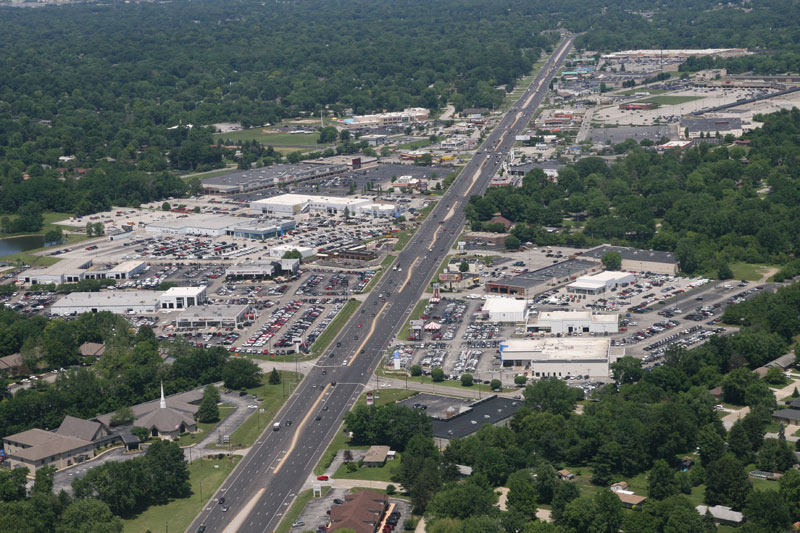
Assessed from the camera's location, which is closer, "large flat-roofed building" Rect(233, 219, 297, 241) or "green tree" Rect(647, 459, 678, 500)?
"green tree" Rect(647, 459, 678, 500)

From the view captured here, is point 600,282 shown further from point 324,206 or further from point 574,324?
point 324,206

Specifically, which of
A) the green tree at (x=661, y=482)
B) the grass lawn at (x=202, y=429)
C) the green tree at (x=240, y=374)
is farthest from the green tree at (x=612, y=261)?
the green tree at (x=661, y=482)

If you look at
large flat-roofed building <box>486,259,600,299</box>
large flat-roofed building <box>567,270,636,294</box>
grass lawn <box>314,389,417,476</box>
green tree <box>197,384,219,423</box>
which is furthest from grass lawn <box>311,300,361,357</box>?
large flat-roofed building <box>567,270,636,294</box>

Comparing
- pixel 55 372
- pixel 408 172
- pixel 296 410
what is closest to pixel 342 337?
pixel 296 410

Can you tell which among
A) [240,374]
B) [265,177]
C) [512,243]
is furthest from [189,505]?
[265,177]

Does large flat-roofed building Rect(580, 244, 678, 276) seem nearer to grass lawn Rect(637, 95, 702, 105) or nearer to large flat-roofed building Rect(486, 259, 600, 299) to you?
large flat-roofed building Rect(486, 259, 600, 299)

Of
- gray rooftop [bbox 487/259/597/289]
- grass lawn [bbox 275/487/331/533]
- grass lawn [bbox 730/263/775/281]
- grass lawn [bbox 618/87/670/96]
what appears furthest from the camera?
grass lawn [bbox 618/87/670/96]

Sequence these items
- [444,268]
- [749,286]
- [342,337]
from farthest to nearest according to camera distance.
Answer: [444,268] < [749,286] < [342,337]

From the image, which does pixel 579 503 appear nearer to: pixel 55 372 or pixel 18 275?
pixel 55 372
